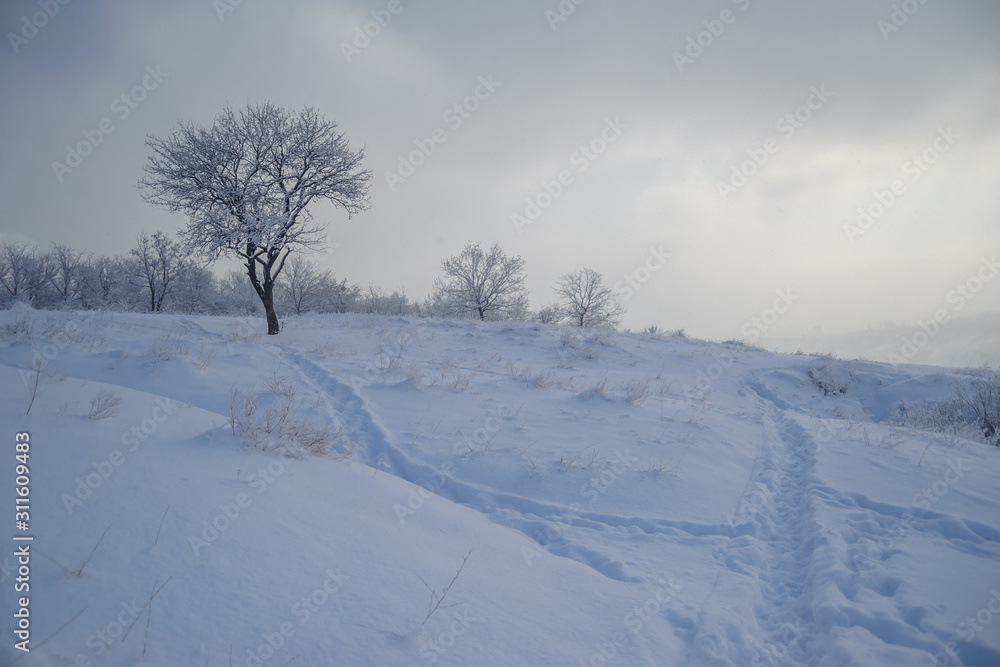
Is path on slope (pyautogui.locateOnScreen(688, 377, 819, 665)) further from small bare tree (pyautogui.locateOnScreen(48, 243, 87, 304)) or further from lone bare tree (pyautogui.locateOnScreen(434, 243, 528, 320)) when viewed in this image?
small bare tree (pyautogui.locateOnScreen(48, 243, 87, 304))

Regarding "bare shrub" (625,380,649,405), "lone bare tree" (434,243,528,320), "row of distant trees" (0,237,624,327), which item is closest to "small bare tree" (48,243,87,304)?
"row of distant trees" (0,237,624,327)

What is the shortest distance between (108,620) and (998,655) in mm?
4316

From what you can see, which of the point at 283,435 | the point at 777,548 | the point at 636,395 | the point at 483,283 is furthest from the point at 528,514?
the point at 483,283

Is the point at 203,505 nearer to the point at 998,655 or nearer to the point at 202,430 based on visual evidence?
the point at 202,430

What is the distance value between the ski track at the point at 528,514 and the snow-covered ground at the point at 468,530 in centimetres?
3

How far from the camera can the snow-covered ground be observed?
73.4 inches

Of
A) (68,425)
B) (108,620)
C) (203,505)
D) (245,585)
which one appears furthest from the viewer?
(68,425)

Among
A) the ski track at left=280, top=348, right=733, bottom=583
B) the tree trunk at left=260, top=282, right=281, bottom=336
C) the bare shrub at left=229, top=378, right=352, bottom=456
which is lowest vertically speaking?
the ski track at left=280, top=348, right=733, bottom=583

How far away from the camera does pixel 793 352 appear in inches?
611

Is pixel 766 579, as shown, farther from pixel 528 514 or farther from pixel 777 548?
pixel 528 514

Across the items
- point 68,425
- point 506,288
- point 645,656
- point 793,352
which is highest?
point 506,288

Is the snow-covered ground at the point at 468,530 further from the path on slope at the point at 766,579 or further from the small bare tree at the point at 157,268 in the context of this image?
the small bare tree at the point at 157,268

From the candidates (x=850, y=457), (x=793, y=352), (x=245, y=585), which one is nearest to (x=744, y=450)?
(x=850, y=457)

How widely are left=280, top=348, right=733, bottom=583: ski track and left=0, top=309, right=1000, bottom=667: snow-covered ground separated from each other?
3 centimetres
